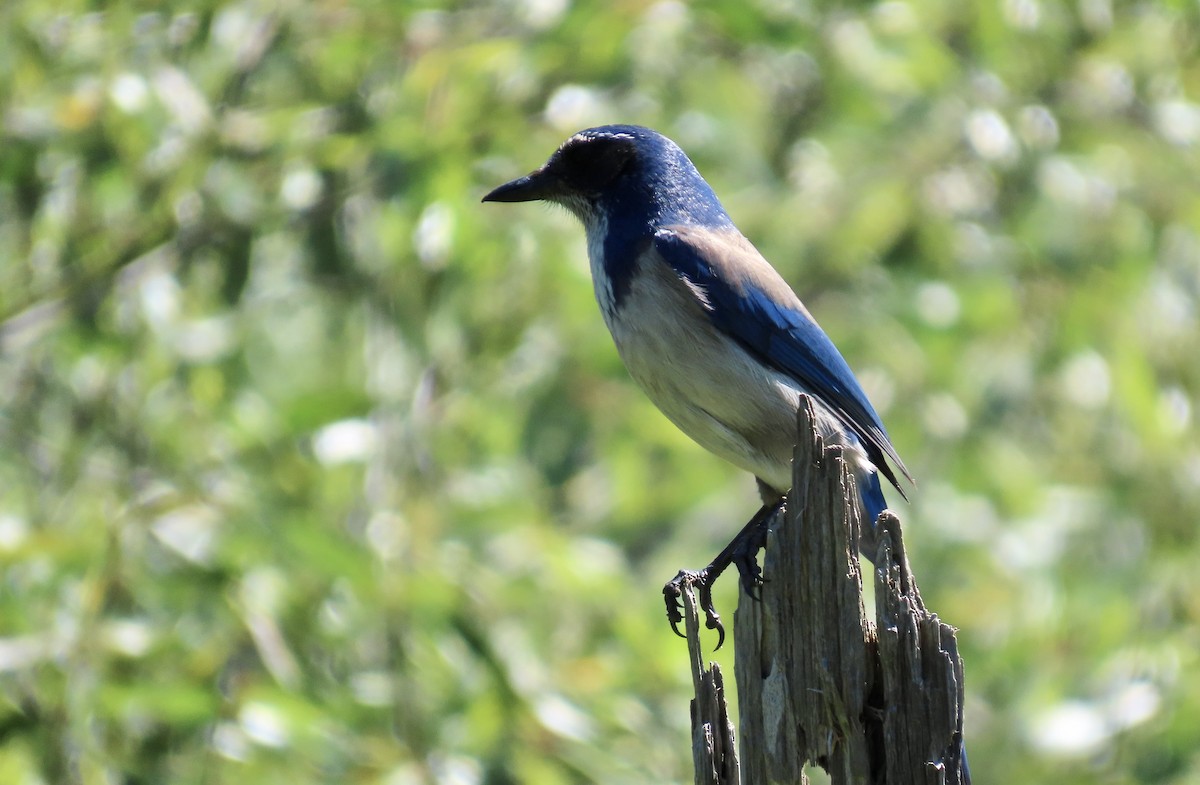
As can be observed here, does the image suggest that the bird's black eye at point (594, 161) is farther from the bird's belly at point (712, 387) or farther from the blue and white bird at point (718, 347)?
the bird's belly at point (712, 387)

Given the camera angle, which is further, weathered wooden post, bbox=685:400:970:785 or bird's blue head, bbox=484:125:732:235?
bird's blue head, bbox=484:125:732:235

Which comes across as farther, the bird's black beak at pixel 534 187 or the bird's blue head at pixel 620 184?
the bird's black beak at pixel 534 187

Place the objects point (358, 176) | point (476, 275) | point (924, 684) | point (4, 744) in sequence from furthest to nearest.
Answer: point (358, 176) < point (476, 275) < point (4, 744) < point (924, 684)

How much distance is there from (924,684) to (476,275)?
2739 mm

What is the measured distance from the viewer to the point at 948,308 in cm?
598

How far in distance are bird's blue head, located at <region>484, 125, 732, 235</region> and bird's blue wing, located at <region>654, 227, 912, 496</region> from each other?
0.78ft

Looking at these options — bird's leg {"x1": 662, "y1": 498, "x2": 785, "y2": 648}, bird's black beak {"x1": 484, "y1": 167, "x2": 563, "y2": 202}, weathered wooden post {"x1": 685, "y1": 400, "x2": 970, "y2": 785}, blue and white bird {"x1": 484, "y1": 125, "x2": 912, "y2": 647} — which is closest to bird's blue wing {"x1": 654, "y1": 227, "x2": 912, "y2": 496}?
blue and white bird {"x1": 484, "y1": 125, "x2": 912, "y2": 647}

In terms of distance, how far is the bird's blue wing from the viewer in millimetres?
4215

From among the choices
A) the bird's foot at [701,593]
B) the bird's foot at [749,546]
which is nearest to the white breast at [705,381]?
the bird's foot at [749,546]

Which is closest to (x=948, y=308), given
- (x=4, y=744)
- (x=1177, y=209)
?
(x=1177, y=209)

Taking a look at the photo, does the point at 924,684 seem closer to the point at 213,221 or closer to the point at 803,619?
the point at 803,619

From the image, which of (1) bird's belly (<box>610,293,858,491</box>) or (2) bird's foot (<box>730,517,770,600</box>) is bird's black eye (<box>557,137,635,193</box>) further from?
(2) bird's foot (<box>730,517,770,600</box>)

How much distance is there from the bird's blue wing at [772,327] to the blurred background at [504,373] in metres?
0.93

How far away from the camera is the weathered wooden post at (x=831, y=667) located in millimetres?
2773
